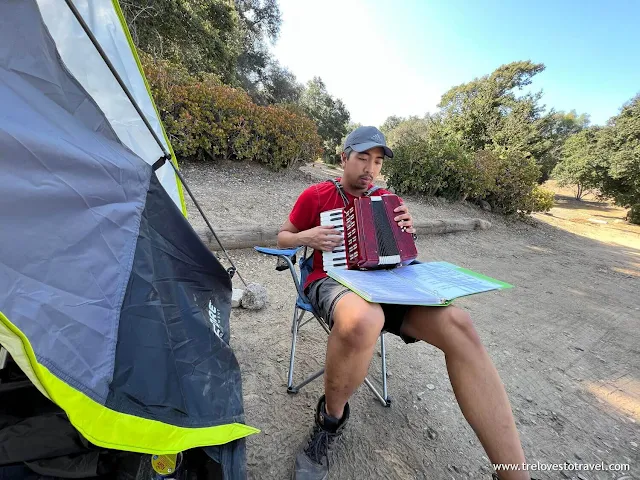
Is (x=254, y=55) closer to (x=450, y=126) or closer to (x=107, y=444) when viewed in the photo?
(x=450, y=126)

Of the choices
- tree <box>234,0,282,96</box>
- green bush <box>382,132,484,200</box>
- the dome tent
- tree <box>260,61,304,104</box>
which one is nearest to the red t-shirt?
the dome tent

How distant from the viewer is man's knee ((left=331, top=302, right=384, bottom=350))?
4.09 ft

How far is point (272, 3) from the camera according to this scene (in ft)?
49.1

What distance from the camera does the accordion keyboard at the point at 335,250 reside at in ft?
5.64

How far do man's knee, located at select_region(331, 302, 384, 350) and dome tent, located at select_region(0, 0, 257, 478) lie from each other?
0.50m

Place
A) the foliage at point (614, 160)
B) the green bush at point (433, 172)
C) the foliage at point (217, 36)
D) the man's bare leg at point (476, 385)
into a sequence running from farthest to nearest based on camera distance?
the foliage at point (614, 160)
the foliage at point (217, 36)
the green bush at point (433, 172)
the man's bare leg at point (476, 385)

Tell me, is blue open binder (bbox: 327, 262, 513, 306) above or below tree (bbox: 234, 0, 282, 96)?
below

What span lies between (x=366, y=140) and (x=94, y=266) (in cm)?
148

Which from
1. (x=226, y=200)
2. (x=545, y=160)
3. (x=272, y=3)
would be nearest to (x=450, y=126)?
(x=545, y=160)

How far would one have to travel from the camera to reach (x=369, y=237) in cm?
167

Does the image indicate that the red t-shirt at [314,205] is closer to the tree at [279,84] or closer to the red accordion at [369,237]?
the red accordion at [369,237]

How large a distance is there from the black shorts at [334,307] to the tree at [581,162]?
761 inches

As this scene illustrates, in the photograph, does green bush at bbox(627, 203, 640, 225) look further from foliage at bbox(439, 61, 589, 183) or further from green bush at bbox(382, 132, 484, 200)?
green bush at bbox(382, 132, 484, 200)

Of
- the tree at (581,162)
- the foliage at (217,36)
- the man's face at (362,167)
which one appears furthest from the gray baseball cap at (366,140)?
the tree at (581,162)
